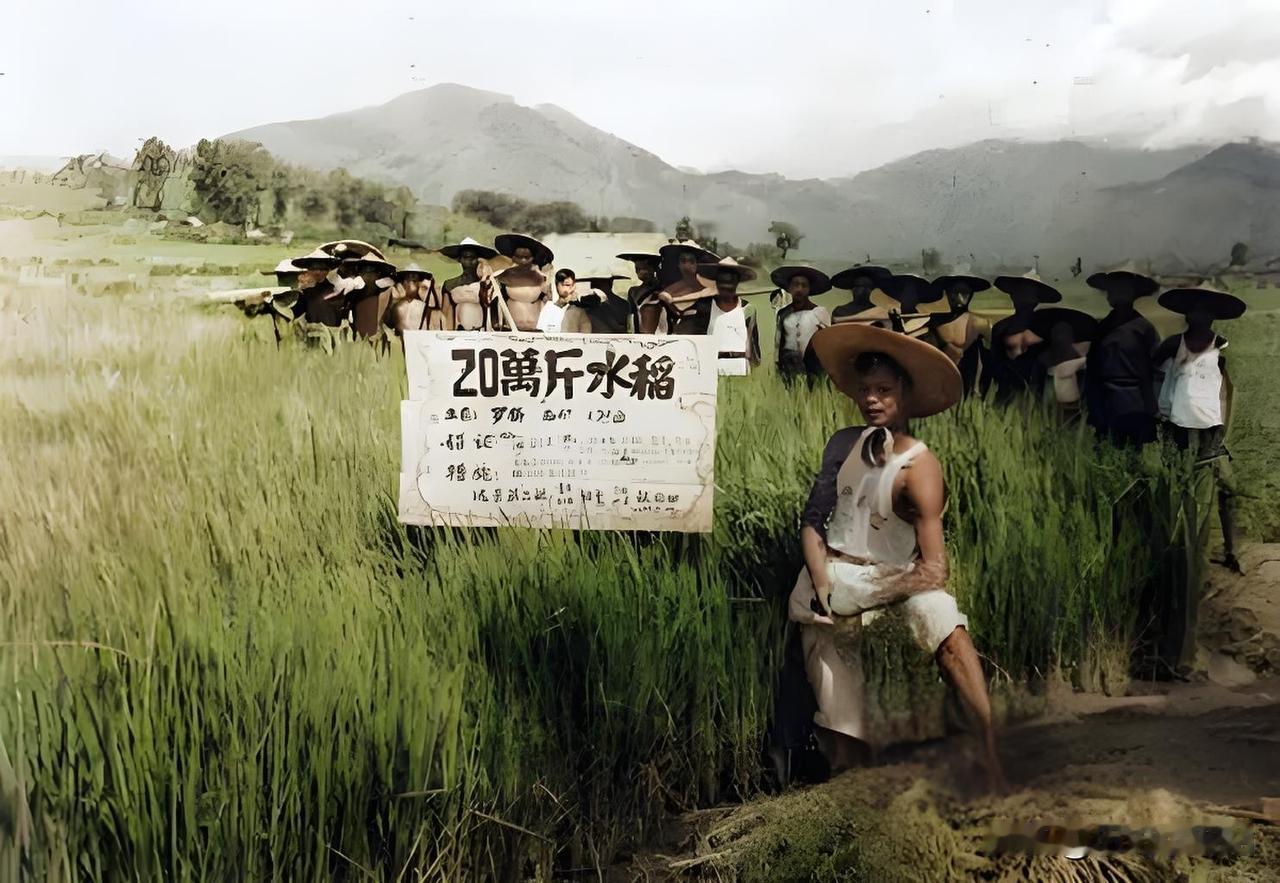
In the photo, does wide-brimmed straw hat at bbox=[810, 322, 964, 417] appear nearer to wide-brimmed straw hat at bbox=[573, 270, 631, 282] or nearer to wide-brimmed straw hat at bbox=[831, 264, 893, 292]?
wide-brimmed straw hat at bbox=[831, 264, 893, 292]

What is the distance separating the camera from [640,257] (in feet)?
9.30

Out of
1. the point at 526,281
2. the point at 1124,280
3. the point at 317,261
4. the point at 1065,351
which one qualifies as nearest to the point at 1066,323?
the point at 1065,351

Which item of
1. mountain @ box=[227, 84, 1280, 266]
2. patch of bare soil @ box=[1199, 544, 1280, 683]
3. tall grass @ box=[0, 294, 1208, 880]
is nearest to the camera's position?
tall grass @ box=[0, 294, 1208, 880]

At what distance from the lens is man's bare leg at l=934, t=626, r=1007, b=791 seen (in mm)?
2881

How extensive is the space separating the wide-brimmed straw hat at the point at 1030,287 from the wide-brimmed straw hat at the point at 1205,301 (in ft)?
1.10

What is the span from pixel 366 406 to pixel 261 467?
0.35m

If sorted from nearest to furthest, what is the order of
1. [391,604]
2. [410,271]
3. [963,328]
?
[391,604], [410,271], [963,328]

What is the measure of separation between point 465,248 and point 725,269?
77cm

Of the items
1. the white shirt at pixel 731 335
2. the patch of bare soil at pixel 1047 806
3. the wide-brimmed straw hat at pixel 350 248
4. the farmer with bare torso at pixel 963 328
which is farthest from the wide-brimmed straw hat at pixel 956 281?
the wide-brimmed straw hat at pixel 350 248

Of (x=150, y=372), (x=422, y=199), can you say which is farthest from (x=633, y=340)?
(x=150, y=372)

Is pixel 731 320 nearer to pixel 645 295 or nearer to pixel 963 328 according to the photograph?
pixel 645 295

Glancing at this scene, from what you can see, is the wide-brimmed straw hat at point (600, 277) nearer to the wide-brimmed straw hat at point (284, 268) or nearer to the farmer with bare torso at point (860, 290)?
the farmer with bare torso at point (860, 290)

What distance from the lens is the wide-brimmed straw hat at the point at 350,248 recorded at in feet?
9.24

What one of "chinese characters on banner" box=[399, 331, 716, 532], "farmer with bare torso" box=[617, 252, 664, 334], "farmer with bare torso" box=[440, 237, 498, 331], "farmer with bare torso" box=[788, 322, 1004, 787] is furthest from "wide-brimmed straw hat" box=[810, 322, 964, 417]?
→ "farmer with bare torso" box=[440, 237, 498, 331]
